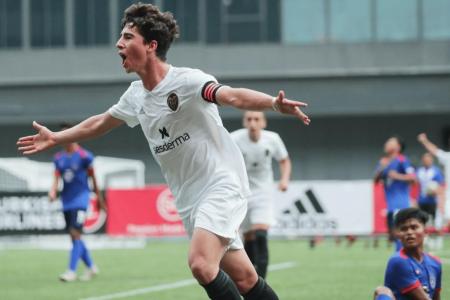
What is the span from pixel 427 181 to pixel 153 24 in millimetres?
19314

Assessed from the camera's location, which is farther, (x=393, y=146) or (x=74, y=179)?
(x=393, y=146)

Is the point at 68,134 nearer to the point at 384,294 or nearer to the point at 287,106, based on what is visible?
the point at 287,106

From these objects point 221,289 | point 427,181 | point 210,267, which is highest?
point 210,267

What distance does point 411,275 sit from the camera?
8.21 m

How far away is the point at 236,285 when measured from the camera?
307 inches

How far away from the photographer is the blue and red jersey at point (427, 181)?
85.7ft

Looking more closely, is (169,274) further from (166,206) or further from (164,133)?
(166,206)

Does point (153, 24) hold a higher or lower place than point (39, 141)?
higher

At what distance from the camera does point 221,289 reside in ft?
24.4

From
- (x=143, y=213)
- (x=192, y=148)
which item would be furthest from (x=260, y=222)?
(x=143, y=213)

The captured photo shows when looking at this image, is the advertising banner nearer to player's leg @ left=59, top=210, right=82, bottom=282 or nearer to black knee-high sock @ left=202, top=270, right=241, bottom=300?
player's leg @ left=59, top=210, right=82, bottom=282

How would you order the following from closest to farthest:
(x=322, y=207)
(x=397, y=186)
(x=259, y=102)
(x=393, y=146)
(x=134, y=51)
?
(x=259, y=102) < (x=134, y=51) < (x=393, y=146) < (x=397, y=186) < (x=322, y=207)

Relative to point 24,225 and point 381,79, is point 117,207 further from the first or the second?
point 381,79

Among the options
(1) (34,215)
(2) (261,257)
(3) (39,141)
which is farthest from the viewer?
(1) (34,215)
